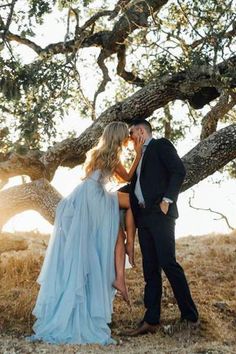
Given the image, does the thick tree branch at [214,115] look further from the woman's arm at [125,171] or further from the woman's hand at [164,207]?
the woman's hand at [164,207]

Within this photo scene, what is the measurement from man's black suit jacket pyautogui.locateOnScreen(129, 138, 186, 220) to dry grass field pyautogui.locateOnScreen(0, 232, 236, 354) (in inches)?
54.3

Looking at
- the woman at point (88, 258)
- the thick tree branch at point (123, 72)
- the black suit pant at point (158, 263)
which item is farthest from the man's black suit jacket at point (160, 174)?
the thick tree branch at point (123, 72)

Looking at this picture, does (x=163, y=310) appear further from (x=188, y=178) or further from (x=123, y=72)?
(x=123, y=72)

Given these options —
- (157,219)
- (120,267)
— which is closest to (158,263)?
(120,267)

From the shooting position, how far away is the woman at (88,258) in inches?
254

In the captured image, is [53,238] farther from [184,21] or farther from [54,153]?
[184,21]

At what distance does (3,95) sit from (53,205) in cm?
177

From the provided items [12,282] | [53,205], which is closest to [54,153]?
[53,205]

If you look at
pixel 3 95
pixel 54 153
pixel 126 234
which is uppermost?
pixel 3 95

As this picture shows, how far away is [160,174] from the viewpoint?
22.2ft

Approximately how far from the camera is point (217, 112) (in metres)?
10.0

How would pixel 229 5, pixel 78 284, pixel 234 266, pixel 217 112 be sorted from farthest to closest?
pixel 234 266 → pixel 217 112 → pixel 229 5 → pixel 78 284

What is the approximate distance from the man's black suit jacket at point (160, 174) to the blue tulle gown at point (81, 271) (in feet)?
1.58

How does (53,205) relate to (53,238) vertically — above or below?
above
